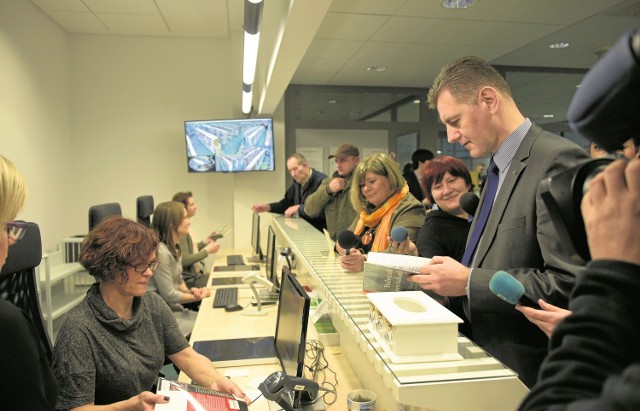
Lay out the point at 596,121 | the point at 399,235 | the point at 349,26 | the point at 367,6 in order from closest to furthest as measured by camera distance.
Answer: the point at 596,121, the point at 399,235, the point at 367,6, the point at 349,26

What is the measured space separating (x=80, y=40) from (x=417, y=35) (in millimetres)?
3853

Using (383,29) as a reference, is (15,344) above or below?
below

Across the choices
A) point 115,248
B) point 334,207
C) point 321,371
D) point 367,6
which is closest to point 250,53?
point 367,6

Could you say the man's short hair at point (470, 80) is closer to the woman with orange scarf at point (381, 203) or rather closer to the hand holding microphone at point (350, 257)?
the hand holding microphone at point (350, 257)

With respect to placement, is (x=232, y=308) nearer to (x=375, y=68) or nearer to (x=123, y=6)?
(x=123, y=6)

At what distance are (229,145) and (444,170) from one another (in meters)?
3.45

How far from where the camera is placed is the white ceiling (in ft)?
11.6

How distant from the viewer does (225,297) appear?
3012mm

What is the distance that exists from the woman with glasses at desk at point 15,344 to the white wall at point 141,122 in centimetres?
420

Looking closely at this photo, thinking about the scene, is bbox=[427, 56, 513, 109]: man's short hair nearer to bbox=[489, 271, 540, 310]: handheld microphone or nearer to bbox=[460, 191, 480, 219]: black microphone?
bbox=[460, 191, 480, 219]: black microphone

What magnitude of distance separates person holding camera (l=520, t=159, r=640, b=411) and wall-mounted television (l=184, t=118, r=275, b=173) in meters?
4.81

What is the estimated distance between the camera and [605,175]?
48 cm

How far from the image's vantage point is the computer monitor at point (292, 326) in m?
1.41

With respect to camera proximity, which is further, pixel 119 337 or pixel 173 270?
pixel 173 270
